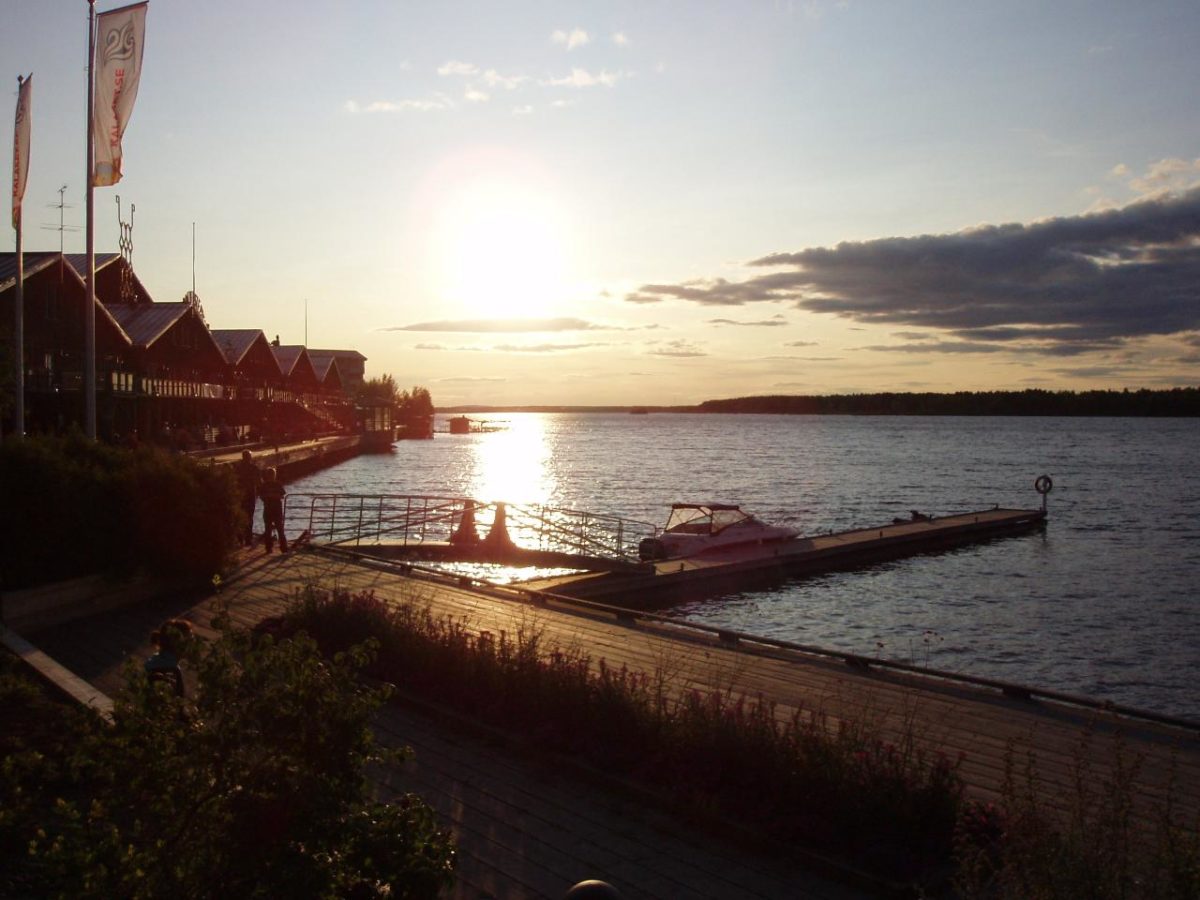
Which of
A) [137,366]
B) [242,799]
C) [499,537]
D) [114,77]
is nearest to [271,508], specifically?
[499,537]

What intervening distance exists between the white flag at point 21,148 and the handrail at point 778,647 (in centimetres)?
1244

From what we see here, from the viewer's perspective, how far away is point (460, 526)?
1046 inches

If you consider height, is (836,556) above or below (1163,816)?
below

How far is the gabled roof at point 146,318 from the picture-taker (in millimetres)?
54219

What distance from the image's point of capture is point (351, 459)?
10138 centimetres

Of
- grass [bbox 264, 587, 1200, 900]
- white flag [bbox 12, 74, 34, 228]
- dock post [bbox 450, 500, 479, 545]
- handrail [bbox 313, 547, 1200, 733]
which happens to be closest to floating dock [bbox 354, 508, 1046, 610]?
dock post [bbox 450, 500, 479, 545]

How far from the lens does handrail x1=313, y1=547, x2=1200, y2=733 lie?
942cm

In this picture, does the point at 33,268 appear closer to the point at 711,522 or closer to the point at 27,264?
the point at 27,264

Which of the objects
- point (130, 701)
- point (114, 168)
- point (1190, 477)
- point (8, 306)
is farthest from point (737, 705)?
point (1190, 477)

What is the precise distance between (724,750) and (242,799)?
415cm

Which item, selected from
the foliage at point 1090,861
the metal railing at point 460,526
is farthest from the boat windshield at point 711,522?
the foliage at point 1090,861

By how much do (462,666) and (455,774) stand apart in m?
1.90

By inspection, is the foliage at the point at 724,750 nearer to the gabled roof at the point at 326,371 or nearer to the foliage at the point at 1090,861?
the foliage at the point at 1090,861

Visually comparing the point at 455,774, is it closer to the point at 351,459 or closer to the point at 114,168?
the point at 114,168
